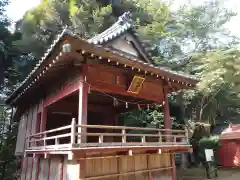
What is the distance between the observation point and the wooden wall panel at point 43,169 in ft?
27.8

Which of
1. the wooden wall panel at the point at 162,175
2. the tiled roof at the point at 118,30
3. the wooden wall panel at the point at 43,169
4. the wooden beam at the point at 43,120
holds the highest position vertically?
the tiled roof at the point at 118,30

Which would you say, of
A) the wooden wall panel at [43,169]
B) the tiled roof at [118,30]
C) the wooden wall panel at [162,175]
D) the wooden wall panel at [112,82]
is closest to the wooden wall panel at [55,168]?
the wooden wall panel at [43,169]

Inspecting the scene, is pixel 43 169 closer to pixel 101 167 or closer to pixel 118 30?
pixel 101 167

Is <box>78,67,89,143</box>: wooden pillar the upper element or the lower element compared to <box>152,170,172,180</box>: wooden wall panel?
upper

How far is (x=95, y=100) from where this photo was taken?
1162 centimetres

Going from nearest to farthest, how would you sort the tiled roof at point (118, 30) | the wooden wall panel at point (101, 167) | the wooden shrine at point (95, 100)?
the wooden shrine at point (95, 100) < the wooden wall panel at point (101, 167) < the tiled roof at point (118, 30)

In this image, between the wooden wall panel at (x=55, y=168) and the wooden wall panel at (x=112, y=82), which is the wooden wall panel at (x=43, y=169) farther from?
the wooden wall panel at (x=112, y=82)

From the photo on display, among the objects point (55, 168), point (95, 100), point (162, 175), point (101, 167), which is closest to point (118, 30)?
point (95, 100)

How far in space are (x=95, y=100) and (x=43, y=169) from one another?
422 cm

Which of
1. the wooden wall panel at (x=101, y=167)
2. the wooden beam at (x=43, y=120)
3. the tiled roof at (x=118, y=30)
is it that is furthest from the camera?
the tiled roof at (x=118, y=30)

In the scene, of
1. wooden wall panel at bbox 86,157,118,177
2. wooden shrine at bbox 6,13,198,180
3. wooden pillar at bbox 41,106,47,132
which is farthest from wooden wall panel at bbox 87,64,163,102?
wooden pillar at bbox 41,106,47,132

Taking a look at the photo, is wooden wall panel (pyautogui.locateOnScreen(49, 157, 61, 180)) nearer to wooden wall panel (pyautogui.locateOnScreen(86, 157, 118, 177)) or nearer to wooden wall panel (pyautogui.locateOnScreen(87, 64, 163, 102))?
wooden wall panel (pyautogui.locateOnScreen(86, 157, 118, 177))

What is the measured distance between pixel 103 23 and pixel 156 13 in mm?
5304

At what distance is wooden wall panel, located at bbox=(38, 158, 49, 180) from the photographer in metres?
8.47
